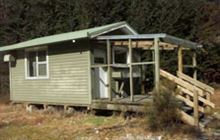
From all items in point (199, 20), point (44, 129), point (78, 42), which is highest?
point (199, 20)

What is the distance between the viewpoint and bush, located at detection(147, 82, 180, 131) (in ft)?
35.9

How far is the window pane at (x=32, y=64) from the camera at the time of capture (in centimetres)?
1808

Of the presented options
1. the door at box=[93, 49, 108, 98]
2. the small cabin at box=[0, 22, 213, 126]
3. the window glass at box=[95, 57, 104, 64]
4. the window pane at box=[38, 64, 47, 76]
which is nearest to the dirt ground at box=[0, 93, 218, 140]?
the small cabin at box=[0, 22, 213, 126]

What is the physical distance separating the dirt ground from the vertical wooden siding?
72cm

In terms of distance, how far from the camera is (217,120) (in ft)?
43.2

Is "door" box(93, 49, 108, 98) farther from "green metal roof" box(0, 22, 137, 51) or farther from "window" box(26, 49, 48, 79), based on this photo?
"window" box(26, 49, 48, 79)

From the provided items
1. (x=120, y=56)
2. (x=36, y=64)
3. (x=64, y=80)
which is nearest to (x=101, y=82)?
(x=64, y=80)


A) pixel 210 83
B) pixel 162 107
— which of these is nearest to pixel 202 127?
pixel 162 107

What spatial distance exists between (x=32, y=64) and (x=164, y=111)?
8.94 m

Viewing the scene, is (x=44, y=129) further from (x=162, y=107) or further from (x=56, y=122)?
(x=162, y=107)

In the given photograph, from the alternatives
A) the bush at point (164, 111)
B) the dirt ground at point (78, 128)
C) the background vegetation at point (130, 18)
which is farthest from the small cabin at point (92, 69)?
the background vegetation at point (130, 18)

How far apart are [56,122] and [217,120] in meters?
5.24

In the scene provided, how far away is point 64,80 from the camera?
1620 cm

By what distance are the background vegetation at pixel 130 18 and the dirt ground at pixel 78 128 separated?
33.3 feet
